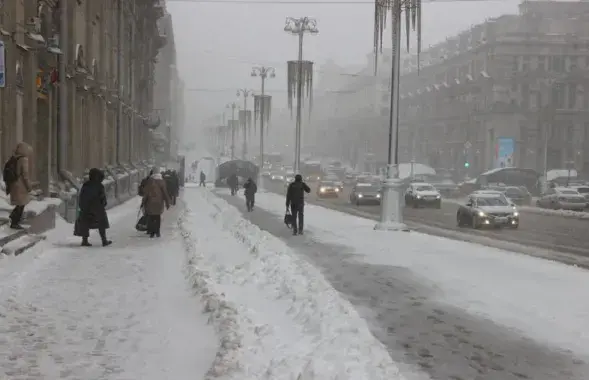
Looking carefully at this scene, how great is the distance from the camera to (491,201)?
102 feet

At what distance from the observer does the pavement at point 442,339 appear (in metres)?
7.12

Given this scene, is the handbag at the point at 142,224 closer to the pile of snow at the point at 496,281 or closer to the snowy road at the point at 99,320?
the pile of snow at the point at 496,281

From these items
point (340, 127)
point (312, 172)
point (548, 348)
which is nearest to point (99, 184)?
point (548, 348)

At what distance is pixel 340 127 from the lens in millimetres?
135750

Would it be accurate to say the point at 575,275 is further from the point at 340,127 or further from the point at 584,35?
the point at 340,127

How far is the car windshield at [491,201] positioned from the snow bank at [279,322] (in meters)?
17.3

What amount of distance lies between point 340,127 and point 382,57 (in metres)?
19.0

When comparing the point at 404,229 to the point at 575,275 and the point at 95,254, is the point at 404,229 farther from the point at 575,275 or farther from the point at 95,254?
the point at 95,254

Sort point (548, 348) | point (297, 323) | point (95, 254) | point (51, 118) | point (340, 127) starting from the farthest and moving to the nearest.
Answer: point (340, 127), point (51, 118), point (95, 254), point (297, 323), point (548, 348)

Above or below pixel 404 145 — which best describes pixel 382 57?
above

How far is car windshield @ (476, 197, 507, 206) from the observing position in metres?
30.8

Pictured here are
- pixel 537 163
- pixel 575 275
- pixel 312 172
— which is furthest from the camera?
pixel 312 172

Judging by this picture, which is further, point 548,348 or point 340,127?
point 340,127

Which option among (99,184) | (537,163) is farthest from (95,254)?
(537,163)
